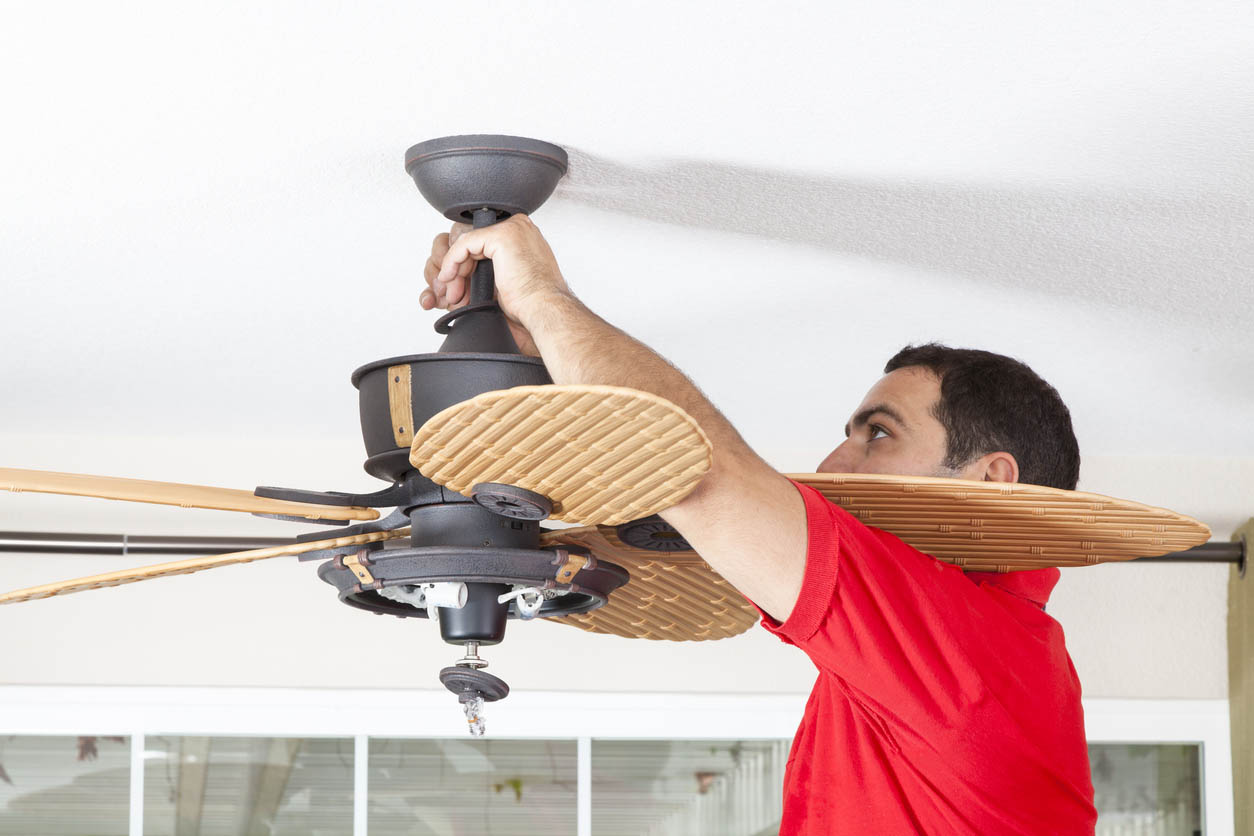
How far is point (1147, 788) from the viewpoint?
3432 millimetres

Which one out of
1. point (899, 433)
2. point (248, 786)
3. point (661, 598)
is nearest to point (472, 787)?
point (248, 786)

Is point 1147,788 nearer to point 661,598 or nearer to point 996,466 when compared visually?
point 996,466

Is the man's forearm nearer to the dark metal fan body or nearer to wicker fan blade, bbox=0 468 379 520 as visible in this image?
the dark metal fan body

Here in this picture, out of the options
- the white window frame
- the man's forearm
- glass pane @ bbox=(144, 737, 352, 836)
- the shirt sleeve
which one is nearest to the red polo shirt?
the shirt sleeve

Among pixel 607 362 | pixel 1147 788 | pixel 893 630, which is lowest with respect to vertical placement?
pixel 1147 788

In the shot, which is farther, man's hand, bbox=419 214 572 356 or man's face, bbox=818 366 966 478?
man's face, bbox=818 366 966 478

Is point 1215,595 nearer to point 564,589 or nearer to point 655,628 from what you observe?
point 655,628

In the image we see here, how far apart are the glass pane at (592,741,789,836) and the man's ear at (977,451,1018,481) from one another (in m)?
1.81

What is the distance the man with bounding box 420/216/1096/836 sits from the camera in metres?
1.25

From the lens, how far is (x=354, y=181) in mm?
1692

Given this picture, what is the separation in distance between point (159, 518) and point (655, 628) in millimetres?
1828

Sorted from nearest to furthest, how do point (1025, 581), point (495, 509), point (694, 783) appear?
point (495, 509), point (1025, 581), point (694, 783)

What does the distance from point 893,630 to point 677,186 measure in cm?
68

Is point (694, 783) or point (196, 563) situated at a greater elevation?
point (196, 563)
